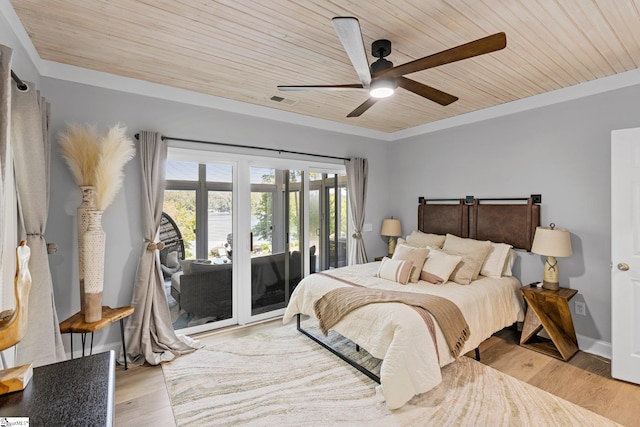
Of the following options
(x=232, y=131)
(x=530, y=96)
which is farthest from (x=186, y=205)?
(x=530, y=96)

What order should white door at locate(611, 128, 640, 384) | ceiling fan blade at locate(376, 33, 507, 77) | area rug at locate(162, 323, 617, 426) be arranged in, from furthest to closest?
white door at locate(611, 128, 640, 384) → area rug at locate(162, 323, 617, 426) → ceiling fan blade at locate(376, 33, 507, 77)

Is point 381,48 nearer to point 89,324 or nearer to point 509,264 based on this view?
point 509,264

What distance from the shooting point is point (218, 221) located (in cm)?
356

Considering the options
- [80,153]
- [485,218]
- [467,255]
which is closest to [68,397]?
[80,153]

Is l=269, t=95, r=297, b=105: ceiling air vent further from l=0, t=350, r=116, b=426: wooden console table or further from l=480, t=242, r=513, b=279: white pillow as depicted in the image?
l=0, t=350, r=116, b=426: wooden console table

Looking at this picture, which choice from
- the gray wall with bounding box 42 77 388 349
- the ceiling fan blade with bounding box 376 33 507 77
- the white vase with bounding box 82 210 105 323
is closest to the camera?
the ceiling fan blade with bounding box 376 33 507 77

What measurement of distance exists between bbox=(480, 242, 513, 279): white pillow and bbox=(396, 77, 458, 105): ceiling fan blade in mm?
1944

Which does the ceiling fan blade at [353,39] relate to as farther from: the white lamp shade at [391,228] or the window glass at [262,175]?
the white lamp shade at [391,228]

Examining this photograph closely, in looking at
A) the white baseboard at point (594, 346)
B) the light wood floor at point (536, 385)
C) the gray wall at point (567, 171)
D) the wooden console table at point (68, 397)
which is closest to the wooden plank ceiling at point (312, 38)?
the gray wall at point (567, 171)

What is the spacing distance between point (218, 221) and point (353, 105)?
214 cm

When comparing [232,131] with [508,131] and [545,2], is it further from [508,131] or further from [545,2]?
[508,131]

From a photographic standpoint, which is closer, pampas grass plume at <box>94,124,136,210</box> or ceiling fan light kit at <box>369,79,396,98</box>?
ceiling fan light kit at <box>369,79,396,98</box>

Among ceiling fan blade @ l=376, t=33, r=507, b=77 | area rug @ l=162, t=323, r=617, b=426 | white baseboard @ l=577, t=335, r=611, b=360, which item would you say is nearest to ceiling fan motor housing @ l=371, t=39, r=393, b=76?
ceiling fan blade @ l=376, t=33, r=507, b=77

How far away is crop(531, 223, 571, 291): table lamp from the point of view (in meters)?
2.91
